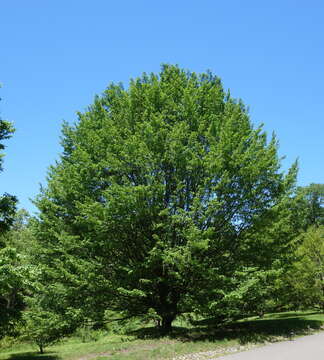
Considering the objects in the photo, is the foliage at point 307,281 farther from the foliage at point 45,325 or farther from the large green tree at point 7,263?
the large green tree at point 7,263

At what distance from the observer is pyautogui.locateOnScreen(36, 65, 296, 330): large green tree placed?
46.2 ft

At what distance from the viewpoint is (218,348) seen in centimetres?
1281

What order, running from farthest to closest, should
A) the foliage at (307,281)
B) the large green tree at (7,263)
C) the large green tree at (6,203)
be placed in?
1. the foliage at (307,281)
2. the large green tree at (6,203)
3. the large green tree at (7,263)

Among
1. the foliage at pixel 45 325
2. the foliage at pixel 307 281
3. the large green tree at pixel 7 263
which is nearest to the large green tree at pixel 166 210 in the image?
the foliage at pixel 45 325

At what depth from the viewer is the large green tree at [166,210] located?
14.1m

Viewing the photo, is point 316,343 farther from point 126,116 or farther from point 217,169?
point 126,116

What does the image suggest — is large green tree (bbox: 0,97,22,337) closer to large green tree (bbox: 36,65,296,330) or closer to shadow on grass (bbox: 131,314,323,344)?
large green tree (bbox: 36,65,296,330)

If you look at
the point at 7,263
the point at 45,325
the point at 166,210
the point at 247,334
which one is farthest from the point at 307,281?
the point at 7,263

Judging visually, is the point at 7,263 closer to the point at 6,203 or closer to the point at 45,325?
the point at 6,203

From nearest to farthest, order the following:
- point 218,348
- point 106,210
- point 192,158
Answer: point 218,348 < point 106,210 < point 192,158

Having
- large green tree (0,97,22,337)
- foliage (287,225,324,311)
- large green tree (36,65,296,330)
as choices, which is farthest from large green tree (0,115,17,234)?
foliage (287,225,324,311)

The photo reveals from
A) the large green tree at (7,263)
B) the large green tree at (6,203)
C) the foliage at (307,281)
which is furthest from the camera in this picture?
the foliage at (307,281)

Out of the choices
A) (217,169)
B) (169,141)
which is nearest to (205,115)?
(169,141)

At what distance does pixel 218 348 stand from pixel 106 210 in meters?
7.58
